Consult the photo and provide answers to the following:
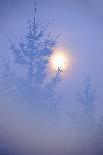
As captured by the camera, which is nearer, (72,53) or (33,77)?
(33,77)

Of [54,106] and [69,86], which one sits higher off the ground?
[69,86]

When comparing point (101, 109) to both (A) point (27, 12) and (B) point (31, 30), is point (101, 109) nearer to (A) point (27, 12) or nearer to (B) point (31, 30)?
(B) point (31, 30)

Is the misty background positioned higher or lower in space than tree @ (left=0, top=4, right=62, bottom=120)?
higher

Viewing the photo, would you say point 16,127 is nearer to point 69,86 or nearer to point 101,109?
point 101,109

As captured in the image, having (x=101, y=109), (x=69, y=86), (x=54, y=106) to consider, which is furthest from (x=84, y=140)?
(x=69, y=86)

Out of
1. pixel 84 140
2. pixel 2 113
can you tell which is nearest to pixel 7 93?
pixel 2 113

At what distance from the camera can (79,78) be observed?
3841 cm

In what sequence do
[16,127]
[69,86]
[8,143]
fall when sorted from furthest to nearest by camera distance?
[69,86] < [16,127] < [8,143]

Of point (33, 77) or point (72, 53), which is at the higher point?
point (72, 53)

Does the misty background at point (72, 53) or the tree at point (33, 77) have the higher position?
the misty background at point (72, 53)

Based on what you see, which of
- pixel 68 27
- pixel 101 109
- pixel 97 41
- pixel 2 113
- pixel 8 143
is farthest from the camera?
pixel 68 27

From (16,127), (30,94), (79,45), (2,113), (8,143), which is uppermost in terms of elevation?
(79,45)

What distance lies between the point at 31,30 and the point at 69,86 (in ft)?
60.3

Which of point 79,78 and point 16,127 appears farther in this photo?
point 79,78
